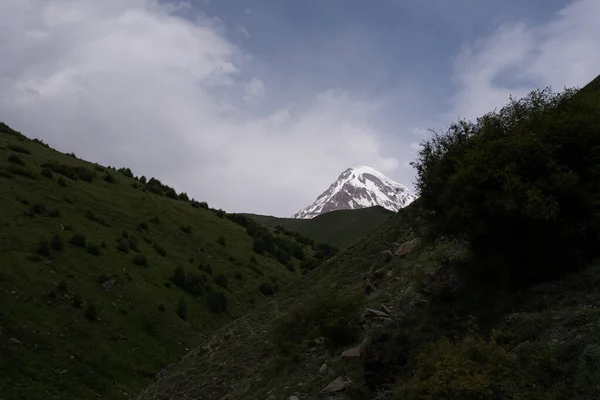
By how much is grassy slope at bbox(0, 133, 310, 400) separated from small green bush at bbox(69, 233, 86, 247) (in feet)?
2.50

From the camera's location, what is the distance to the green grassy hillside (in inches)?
290

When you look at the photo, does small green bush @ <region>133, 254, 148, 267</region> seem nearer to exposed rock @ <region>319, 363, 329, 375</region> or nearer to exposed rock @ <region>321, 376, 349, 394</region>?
exposed rock @ <region>319, 363, 329, 375</region>

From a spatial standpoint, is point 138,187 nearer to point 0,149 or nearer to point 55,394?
point 0,149

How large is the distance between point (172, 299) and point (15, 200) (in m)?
15.5

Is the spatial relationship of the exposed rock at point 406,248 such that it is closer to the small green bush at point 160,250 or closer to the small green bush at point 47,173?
the small green bush at point 160,250

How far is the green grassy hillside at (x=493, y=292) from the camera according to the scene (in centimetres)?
737

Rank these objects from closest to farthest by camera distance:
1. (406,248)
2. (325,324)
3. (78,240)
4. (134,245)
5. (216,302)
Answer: (325,324) < (406,248) < (78,240) < (216,302) < (134,245)

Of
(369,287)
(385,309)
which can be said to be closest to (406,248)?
(369,287)

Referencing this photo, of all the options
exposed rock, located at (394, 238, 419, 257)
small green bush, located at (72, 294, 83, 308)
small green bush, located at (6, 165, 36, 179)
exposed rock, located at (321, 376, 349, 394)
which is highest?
small green bush, located at (6, 165, 36, 179)

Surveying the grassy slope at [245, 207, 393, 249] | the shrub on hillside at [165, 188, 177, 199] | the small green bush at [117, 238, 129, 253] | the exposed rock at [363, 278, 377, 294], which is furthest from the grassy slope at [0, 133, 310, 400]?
the grassy slope at [245, 207, 393, 249]

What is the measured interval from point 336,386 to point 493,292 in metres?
3.99

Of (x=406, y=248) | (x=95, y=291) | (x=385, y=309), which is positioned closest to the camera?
(x=385, y=309)

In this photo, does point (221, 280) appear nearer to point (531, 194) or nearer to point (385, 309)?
point (385, 309)

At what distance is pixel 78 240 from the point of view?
3788cm
